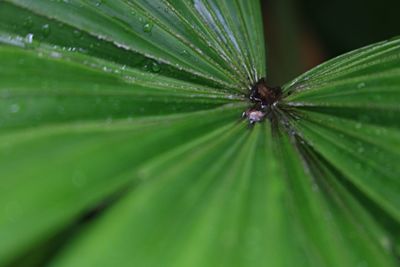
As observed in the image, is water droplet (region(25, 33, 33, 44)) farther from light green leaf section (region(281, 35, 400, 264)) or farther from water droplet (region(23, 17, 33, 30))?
light green leaf section (region(281, 35, 400, 264))

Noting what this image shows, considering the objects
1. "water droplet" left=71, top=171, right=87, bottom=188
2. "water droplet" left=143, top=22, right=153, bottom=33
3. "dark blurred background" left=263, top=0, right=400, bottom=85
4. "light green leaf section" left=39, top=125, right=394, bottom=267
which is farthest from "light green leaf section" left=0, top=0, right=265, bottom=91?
"dark blurred background" left=263, top=0, right=400, bottom=85

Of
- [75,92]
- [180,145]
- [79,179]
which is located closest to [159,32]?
[75,92]

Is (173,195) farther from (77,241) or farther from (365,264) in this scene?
(365,264)

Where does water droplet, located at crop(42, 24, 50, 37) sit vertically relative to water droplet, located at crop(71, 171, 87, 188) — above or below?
above

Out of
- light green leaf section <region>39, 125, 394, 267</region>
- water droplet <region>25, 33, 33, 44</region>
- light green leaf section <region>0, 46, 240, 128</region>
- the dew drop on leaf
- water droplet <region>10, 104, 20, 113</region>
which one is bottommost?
light green leaf section <region>39, 125, 394, 267</region>

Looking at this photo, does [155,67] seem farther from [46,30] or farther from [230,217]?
[230,217]

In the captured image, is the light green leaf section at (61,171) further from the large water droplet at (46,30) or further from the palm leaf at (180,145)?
the large water droplet at (46,30)
